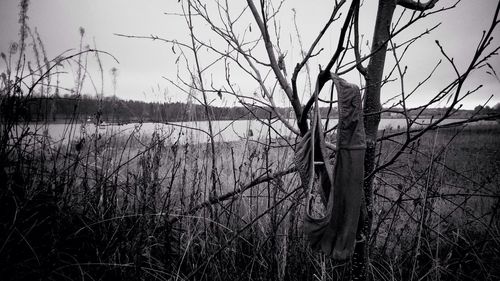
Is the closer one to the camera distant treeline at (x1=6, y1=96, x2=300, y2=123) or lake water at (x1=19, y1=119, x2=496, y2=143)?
distant treeline at (x1=6, y1=96, x2=300, y2=123)

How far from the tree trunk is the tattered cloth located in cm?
36

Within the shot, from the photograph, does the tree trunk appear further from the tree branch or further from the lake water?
the lake water

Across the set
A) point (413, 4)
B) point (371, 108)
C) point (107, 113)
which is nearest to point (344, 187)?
point (371, 108)

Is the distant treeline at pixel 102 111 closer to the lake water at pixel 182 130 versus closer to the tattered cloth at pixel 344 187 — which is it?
the lake water at pixel 182 130

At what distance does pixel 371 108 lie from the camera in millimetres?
1202

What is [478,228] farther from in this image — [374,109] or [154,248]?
[154,248]

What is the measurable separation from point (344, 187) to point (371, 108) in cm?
61

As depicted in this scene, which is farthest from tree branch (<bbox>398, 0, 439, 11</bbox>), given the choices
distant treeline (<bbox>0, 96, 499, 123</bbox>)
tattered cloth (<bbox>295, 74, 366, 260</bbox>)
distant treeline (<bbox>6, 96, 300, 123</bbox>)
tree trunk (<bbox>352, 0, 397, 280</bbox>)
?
distant treeline (<bbox>6, 96, 300, 123</bbox>)

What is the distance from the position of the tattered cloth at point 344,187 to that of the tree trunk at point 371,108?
0.36m

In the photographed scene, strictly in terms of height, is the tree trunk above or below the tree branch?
below

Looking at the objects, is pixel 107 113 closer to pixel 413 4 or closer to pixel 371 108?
pixel 371 108

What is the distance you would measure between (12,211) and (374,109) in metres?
2.44

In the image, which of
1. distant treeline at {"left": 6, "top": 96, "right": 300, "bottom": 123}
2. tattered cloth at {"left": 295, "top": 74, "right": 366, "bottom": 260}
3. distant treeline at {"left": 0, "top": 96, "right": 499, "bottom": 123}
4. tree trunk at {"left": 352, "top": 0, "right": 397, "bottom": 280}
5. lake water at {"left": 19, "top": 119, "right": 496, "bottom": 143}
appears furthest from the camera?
lake water at {"left": 19, "top": 119, "right": 496, "bottom": 143}

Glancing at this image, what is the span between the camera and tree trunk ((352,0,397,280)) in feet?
3.71
